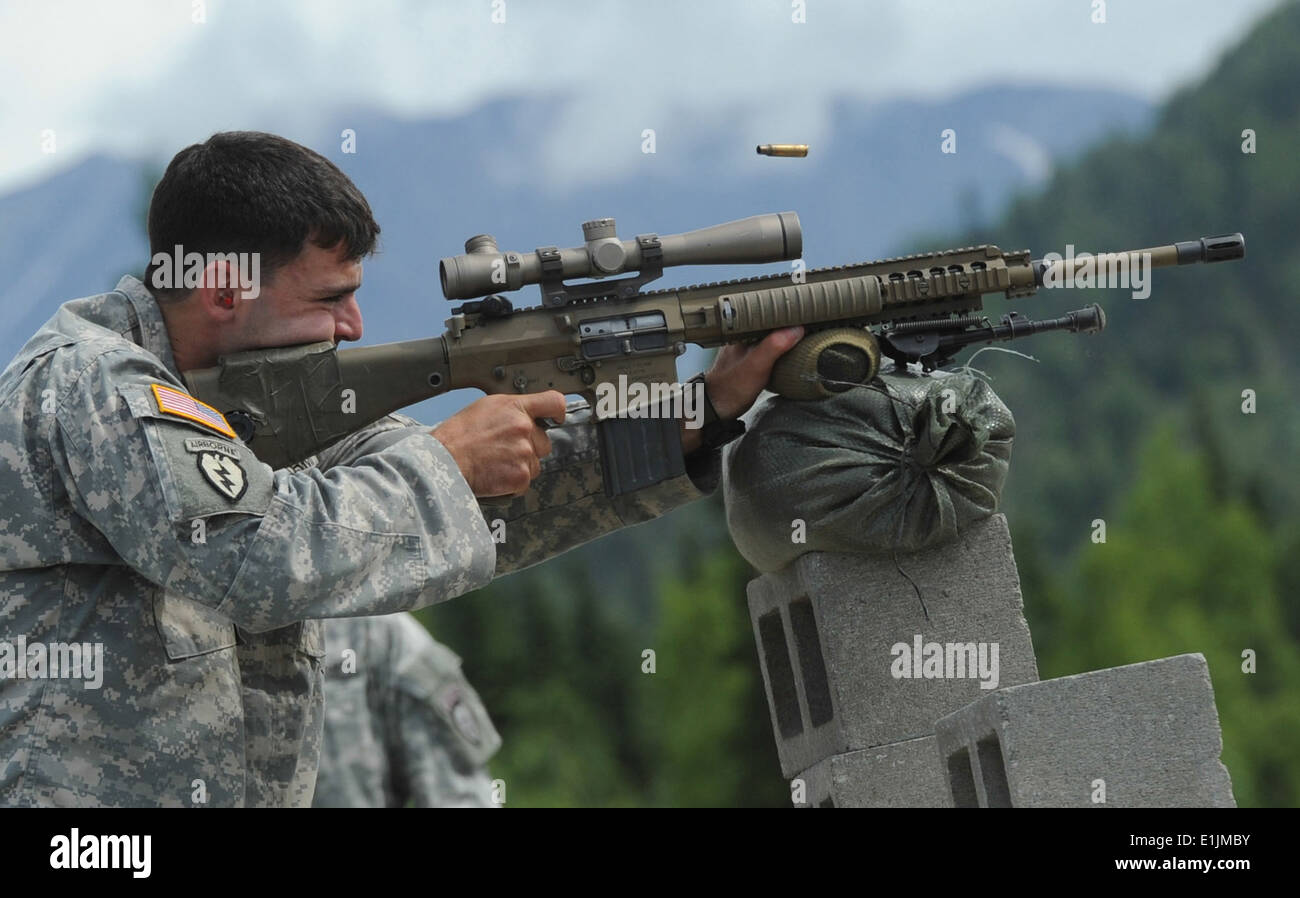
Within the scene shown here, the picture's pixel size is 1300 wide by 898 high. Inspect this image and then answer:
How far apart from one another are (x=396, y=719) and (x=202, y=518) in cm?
668

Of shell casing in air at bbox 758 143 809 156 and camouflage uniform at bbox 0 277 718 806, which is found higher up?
shell casing in air at bbox 758 143 809 156

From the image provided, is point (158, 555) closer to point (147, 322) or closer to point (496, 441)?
point (147, 322)

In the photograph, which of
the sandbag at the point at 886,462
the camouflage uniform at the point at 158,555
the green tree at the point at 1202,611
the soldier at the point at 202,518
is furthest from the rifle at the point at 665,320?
the green tree at the point at 1202,611

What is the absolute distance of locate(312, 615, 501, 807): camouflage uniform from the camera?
1168 cm

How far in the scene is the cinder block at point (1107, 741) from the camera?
605 cm

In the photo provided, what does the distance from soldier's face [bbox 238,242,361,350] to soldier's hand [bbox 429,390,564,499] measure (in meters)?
0.60

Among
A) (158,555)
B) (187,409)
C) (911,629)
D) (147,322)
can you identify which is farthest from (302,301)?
(911,629)

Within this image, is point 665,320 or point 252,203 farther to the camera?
point 665,320

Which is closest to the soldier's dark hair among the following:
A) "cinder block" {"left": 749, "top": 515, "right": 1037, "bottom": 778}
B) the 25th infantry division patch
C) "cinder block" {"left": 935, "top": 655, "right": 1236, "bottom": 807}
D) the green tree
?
the 25th infantry division patch

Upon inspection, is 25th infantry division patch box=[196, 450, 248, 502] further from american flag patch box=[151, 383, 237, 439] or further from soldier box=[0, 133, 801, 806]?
american flag patch box=[151, 383, 237, 439]

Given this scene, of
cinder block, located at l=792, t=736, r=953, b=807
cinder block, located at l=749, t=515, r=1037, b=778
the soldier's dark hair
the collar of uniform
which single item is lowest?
cinder block, located at l=792, t=736, r=953, b=807

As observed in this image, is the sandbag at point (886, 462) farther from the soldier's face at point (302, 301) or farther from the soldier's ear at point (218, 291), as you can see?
the soldier's ear at point (218, 291)

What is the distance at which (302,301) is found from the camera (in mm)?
6230

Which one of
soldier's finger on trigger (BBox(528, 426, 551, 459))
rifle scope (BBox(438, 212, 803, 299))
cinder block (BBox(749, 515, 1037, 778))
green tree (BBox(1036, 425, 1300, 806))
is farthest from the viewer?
green tree (BBox(1036, 425, 1300, 806))
